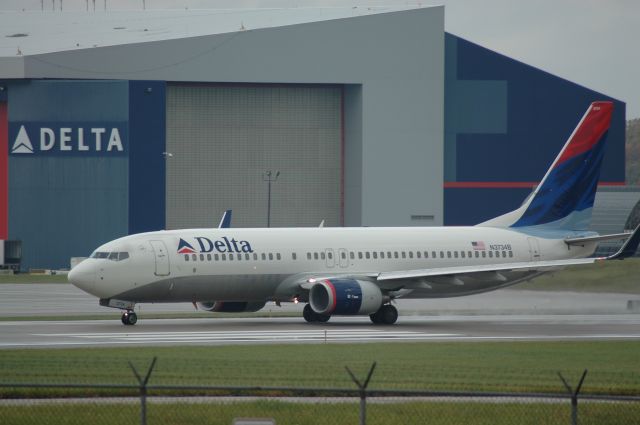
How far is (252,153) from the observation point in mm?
97938

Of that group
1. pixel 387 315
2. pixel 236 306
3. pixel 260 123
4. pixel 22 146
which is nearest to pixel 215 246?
pixel 236 306

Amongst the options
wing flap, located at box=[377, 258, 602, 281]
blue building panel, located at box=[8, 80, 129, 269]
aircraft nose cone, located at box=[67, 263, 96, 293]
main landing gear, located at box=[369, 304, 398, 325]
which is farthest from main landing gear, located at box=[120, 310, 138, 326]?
blue building panel, located at box=[8, 80, 129, 269]

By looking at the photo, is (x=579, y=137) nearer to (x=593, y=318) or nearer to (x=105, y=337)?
(x=593, y=318)

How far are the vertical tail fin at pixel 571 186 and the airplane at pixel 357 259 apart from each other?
38mm

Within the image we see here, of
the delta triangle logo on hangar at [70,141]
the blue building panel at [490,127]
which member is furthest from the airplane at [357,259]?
the blue building panel at [490,127]

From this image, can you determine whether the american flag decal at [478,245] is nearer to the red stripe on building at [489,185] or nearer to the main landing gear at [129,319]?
the main landing gear at [129,319]

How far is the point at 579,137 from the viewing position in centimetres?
4769

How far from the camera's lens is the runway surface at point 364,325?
34.6 m

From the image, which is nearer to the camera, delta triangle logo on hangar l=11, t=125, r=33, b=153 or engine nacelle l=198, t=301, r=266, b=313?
engine nacelle l=198, t=301, r=266, b=313

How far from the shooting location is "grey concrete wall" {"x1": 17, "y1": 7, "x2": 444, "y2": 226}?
298 ft

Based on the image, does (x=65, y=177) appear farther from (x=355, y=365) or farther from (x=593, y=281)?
(x=355, y=365)

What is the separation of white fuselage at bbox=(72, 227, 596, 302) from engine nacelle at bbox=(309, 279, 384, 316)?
1.40m

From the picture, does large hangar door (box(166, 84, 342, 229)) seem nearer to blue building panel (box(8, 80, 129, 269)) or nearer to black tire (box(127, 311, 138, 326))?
blue building panel (box(8, 80, 129, 269))

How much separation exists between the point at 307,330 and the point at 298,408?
1830cm
